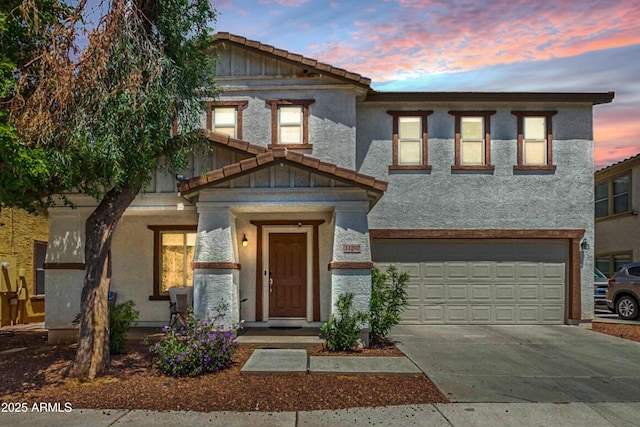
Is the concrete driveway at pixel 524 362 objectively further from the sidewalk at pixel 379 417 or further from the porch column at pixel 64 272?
the porch column at pixel 64 272

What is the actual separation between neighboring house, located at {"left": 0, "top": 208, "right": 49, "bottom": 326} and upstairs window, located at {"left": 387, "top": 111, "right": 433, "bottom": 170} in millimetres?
10659

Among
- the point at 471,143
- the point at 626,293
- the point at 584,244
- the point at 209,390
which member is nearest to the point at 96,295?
the point at 209,390

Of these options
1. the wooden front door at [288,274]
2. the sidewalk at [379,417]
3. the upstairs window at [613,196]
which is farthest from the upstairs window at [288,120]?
the upstairs window at [613,196]

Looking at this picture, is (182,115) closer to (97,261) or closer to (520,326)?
(97,261)

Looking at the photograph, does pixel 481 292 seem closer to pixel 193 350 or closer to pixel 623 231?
pixel 193 350

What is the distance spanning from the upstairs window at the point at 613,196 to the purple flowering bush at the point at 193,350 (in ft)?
62.5

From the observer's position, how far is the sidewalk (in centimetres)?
635

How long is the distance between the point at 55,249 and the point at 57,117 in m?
4.60

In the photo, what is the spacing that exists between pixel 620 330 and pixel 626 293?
143 inches

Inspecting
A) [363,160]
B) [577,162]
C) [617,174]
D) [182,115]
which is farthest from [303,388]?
[617,174]

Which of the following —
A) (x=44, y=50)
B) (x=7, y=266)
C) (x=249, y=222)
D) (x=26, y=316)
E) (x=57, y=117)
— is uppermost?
(x=44, y=50)

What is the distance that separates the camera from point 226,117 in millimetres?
14648

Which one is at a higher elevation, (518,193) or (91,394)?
(518,193)

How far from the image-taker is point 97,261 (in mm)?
8477
